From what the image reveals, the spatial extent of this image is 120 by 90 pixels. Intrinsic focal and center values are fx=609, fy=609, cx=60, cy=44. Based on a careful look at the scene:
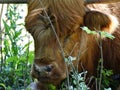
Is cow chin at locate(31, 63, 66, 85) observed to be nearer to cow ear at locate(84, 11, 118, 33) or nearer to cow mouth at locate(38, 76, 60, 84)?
cow mouth at locate(38, 76, 60, 84)

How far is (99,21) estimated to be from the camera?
5258 millimetres

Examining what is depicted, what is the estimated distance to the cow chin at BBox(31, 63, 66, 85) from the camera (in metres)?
4.96

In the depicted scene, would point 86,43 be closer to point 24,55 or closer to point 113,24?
point 113,24

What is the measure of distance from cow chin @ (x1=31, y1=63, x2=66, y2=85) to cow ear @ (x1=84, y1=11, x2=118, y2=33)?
50cm

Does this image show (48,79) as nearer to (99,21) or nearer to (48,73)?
(48,73)

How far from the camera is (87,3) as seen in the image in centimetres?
520

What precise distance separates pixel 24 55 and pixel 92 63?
714mm

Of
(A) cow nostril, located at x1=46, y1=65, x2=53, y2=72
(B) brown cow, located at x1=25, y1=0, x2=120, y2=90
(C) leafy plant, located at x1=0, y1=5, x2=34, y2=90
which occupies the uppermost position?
(B) brown cow, located at x1=25, y1=0, x2=120, y2=90

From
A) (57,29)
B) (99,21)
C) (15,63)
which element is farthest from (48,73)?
(15,63)

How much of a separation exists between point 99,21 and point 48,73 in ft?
2.22

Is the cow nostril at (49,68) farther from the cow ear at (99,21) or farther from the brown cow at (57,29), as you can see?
the cow ear at (99,21)

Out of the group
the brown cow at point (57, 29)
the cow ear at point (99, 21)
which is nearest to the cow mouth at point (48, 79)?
the brown cow at point (57, 29)

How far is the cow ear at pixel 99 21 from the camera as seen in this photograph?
5254 mm

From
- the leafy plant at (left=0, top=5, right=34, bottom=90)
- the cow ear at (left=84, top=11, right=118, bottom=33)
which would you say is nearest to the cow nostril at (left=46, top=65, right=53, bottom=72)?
the cow ear at (left=84, top=11, right=118, bottom=33)
